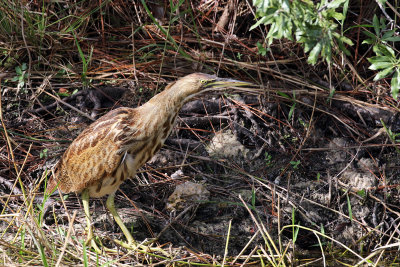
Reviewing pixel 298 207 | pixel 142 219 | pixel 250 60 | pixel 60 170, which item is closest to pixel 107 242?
pixel 142 219

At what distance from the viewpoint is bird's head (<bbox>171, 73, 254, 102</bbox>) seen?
125 inches

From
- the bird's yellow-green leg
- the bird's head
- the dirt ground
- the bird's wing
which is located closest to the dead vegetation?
the dirt ground

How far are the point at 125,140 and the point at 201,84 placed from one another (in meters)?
0.49

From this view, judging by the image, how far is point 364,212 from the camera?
374 centimetres

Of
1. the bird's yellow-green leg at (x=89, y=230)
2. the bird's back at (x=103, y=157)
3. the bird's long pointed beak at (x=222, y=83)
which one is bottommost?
the bird's yellow-green leg at (x=89, y=230)

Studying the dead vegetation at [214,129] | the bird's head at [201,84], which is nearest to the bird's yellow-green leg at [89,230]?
the dead vegetation at [214,129]

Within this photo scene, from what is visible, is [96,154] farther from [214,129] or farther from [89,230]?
[214,129]

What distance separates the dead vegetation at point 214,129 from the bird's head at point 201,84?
0.70 meters

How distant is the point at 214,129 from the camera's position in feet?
14.0

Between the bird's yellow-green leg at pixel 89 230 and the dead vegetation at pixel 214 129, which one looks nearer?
the bird's yellow-green leg at pixel 89 230

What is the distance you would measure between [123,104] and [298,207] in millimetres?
1447

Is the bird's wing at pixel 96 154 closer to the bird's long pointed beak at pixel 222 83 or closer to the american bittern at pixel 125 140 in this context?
the american bittern at pixel 125 140

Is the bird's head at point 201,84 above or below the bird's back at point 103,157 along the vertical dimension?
above

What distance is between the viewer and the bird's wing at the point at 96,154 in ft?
10.5
